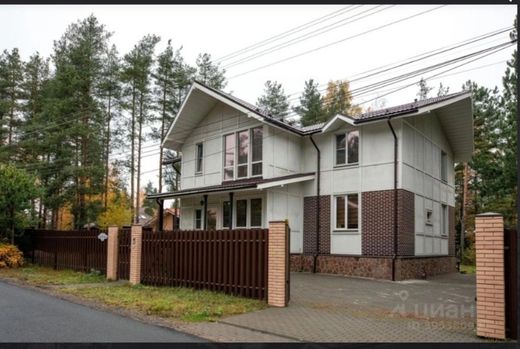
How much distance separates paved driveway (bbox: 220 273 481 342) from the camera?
7453 mm

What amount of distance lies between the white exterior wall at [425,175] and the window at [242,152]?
700 centimetres

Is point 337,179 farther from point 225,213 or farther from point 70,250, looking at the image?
point 70,250

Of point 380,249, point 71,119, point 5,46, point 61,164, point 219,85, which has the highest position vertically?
point 5,46

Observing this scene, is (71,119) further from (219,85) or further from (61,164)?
(219,85)

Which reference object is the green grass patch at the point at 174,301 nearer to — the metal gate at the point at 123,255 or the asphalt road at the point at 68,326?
the asphalt road at the point at 68,326

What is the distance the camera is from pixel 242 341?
712cm

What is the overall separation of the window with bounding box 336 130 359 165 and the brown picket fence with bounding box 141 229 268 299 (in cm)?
868

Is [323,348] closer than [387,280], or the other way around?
[323,348]

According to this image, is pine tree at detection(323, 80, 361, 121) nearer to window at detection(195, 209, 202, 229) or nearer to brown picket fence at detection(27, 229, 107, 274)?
window at detection(195, 209, 202, 229)

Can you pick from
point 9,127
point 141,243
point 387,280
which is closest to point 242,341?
point 141,243

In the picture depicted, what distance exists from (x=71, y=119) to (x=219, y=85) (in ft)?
35.6

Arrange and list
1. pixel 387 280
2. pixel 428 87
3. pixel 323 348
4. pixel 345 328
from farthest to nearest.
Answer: pixel 428 87 < pixel 387 280 < pixel 345 328 < pixel 323 348

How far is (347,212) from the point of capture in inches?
742

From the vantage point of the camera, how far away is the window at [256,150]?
67.1 feet
